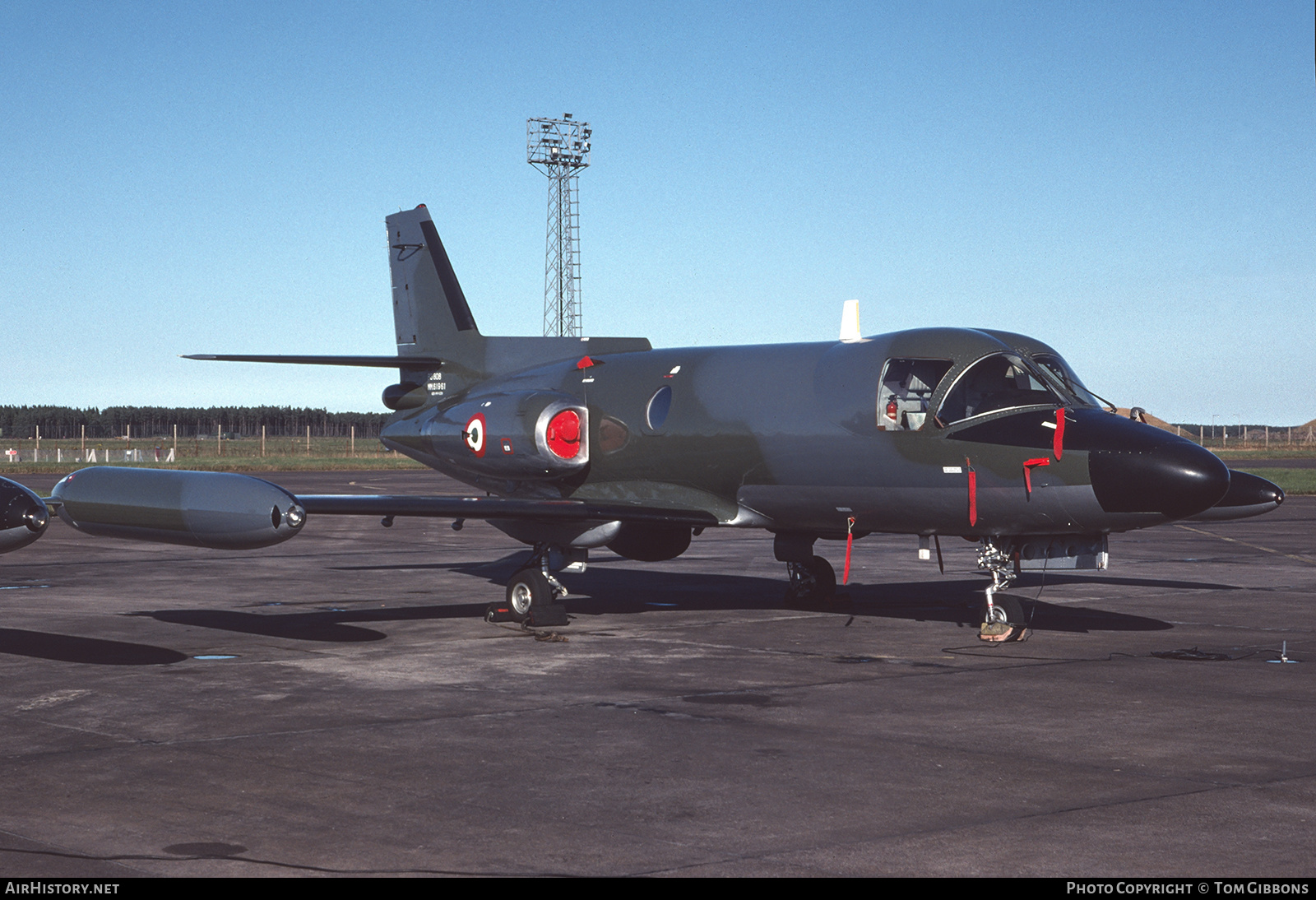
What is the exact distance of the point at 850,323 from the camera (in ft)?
50.2

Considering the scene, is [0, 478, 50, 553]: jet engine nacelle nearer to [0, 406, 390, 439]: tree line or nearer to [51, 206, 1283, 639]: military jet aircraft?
[51, 206, 1283, 639]: military jet aircraft

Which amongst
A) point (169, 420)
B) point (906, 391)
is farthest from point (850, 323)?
point (169, 420)

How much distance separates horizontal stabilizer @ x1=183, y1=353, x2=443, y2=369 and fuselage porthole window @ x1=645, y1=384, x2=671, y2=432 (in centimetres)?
489

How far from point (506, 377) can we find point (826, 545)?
11056 millimetres

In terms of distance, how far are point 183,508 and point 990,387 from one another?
25.5ft

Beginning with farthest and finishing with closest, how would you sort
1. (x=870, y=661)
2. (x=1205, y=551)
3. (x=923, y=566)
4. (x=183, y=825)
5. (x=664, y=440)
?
(x=1205, y=551) → (x=923, y=566) → (x=664, y=440) → (x=870, y=661) → (x=183, y=825)

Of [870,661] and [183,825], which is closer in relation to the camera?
[183,825]

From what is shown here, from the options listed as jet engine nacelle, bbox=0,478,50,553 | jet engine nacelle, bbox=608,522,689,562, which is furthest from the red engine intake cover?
jet engine nacelle, bbox=0,478,50,553

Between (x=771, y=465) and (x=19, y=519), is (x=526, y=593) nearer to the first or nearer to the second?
(x=771, y=465)

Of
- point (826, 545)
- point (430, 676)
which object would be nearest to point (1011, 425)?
point (430, 676)

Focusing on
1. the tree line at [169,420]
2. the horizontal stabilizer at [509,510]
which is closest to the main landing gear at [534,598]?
the horizontal stabilizer at [509,510]

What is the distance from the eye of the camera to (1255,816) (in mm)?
6934

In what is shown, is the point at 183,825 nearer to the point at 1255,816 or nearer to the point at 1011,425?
the point at 1255,816

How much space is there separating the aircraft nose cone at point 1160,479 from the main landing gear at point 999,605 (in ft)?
5.36
